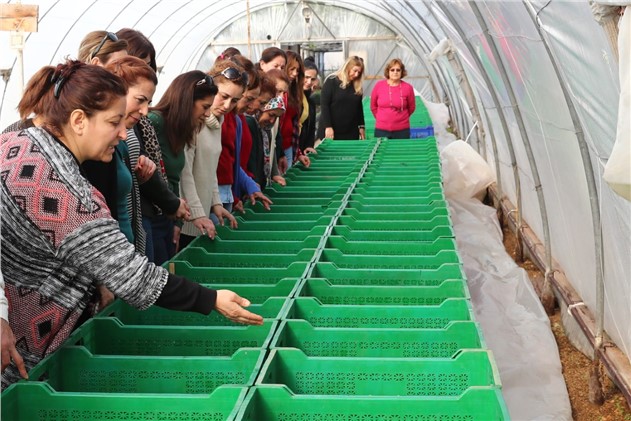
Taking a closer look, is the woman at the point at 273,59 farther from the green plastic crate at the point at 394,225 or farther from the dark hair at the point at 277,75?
the green plastic crate at the point at 394,225

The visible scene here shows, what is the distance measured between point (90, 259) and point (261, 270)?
1626 mm

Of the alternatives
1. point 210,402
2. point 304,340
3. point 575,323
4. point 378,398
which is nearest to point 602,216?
point 575,323

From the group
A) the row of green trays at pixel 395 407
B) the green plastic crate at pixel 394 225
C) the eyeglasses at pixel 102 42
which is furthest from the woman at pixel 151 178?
the row of green trays at pixel 395 407

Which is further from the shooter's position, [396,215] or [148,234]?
[396,215]

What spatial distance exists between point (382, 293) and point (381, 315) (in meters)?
0.36

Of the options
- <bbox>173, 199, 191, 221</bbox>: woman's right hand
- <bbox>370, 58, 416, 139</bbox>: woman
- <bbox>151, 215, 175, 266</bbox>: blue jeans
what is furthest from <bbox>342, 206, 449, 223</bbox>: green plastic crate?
<bbox>370, 58, 416, 139</bbox>: woman

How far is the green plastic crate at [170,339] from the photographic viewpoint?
3.04m

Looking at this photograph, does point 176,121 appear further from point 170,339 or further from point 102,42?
point 170,339

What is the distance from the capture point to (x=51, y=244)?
2.45 metres

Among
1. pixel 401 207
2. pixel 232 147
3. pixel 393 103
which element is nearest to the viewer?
pixel 232 147

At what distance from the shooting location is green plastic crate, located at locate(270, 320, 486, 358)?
2.99 meters

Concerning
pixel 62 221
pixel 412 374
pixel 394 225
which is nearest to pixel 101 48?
pixel 62 221

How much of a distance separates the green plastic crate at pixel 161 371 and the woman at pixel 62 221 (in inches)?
6.2

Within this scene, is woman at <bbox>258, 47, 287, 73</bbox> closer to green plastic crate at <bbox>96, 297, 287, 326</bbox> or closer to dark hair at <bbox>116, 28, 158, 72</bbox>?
dark hair at <bbox>116, 28, 158, 72</bbox>
